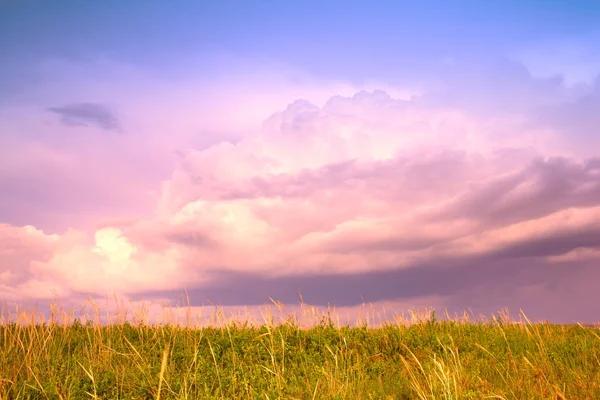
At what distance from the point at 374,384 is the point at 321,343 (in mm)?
3137

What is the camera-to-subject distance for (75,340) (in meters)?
12.4

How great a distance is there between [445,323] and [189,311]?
719 cm

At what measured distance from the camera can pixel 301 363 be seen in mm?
9930

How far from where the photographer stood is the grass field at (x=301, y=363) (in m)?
7.71

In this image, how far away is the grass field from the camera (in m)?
7.71

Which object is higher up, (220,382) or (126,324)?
(126,324)

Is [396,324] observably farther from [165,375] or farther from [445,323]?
[165,375]

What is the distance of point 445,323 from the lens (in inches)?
574

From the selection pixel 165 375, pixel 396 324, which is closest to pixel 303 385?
pixel 165 375

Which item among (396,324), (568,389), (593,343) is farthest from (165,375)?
(593,343)

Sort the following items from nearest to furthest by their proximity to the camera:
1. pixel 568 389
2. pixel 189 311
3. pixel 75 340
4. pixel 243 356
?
pixel 568 389 < pixel 243 356 < pixel 75 340 < pixel 189 311

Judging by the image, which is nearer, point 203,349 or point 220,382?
point 220,382

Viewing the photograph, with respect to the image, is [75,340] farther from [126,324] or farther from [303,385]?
[303,385]

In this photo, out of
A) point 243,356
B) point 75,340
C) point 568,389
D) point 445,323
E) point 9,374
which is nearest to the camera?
point 568,389
